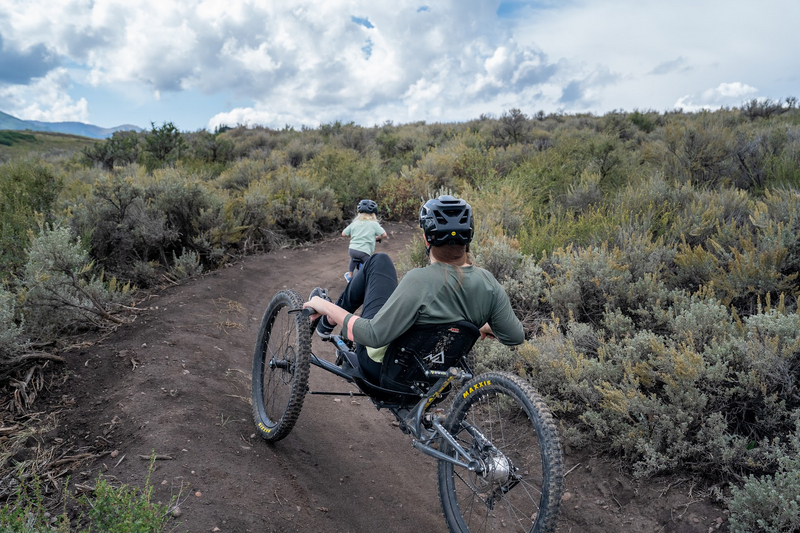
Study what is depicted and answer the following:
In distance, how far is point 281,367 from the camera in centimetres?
375

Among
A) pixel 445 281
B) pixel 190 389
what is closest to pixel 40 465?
pixel 190 389

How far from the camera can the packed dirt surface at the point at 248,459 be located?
9.95ft

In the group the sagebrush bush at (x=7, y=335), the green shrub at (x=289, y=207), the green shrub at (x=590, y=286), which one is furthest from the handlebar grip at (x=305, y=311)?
the green shrub at (x=289, y=207)

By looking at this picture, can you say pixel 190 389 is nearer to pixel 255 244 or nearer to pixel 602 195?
pixel 255 244

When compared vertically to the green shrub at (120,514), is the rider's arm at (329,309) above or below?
above

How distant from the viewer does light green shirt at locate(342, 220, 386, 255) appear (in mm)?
7430

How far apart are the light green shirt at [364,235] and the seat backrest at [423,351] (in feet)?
14.7

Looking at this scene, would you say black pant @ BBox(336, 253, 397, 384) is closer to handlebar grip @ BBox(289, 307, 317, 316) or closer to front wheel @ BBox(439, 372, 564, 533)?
handlebar grip @ BBox(289, 307, 317, 316)

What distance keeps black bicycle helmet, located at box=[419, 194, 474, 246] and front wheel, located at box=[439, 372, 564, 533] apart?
2.65ft

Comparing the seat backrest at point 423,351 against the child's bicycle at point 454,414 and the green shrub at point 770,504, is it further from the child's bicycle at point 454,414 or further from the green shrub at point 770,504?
the green shrub at point 770,504

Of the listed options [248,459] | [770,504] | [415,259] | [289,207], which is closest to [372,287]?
[248,459]

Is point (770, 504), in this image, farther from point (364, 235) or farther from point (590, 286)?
point (364, 235)

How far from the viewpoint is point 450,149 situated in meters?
15.7

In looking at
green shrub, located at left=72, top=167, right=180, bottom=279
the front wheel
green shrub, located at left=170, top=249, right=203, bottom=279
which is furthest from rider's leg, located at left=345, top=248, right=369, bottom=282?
the front wheel
